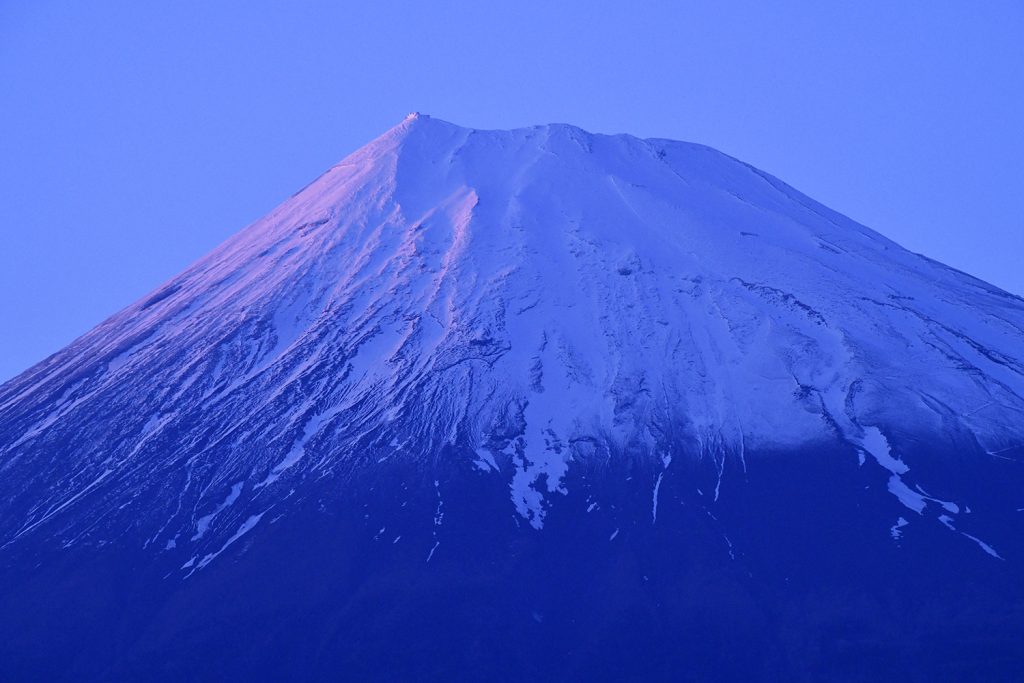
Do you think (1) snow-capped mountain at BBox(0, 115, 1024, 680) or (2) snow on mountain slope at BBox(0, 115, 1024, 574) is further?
(2) snow on mountain slope at BBox(0, 115, 1024, 574)

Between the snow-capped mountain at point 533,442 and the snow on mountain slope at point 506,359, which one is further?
the snow on mountain slope at point 506,359

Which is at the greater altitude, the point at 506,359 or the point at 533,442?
Result: the point at 506,359

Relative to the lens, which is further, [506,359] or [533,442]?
[506,359]

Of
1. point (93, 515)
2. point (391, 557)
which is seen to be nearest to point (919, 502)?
point (391, 557)
